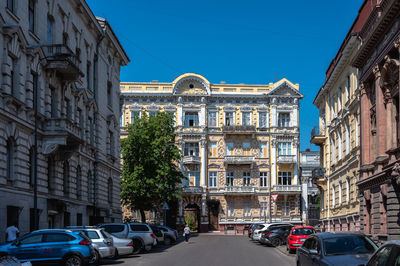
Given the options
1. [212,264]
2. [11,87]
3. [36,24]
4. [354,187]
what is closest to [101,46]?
[36,24]

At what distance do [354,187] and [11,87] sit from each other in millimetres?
22517

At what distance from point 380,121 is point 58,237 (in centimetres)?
1695

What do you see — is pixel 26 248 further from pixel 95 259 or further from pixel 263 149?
pixel 263 149

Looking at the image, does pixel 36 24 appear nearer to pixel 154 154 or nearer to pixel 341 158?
pixel 341 158

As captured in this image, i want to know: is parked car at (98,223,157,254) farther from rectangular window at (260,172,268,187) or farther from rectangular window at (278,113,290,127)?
rectangular window at (278,113,290,127)

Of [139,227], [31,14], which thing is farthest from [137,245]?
[31,14]

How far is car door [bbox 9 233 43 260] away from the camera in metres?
20.1

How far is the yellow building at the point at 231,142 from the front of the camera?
229ft

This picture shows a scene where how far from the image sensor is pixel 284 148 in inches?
2815

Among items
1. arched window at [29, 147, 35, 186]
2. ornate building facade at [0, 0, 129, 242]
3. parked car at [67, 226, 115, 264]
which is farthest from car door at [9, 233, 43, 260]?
arched window at [29, 147, 35, 186]

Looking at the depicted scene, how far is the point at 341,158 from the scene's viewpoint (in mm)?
42125

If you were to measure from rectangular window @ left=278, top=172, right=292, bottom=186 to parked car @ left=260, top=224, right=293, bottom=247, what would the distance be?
31374 millimetres

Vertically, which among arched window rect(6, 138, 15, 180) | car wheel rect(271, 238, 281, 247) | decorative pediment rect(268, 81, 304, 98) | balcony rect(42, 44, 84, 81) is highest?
decorative pediment rect(268, 81, 304, 98)

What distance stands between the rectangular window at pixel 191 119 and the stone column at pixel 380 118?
43.1 metres
